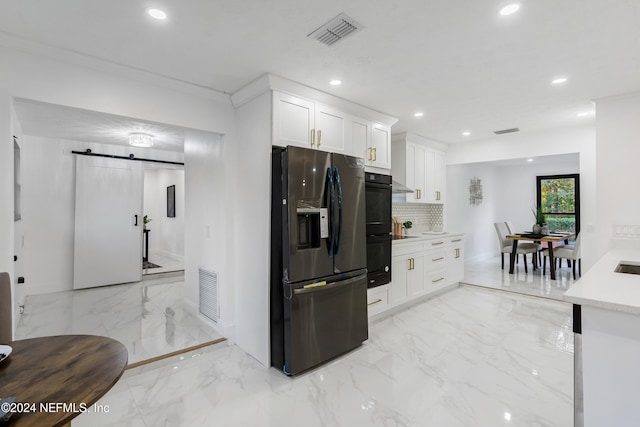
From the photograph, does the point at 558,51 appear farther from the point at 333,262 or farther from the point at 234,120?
the point at 234,120

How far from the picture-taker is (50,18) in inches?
74.0

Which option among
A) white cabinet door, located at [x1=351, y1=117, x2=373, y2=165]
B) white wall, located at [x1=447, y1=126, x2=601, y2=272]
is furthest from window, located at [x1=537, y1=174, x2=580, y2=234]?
white cabinet door, located at [x1=351, y1=117, x2=373, y2=165]

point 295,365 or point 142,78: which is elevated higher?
point 142,78

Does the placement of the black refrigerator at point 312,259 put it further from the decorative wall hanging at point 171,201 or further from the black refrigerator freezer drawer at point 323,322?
the decorative wall hanging at point 171,201

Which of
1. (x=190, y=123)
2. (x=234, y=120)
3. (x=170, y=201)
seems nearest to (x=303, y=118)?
(x=234, y=120)

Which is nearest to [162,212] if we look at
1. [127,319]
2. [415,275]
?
[127,319]

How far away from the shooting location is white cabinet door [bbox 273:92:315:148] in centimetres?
273

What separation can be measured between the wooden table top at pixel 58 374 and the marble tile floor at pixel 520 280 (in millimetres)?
5174

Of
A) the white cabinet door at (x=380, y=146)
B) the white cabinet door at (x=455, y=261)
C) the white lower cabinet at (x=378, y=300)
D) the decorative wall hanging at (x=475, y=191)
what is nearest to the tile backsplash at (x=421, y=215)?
the white cabinet door at (x=455, y=261)

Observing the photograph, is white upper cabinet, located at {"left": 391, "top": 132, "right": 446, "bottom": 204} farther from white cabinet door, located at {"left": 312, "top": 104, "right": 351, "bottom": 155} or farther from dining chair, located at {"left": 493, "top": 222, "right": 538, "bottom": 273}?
dining chair, located at {"left": 493, "top": 222, "right": 538, "bottom": 273}

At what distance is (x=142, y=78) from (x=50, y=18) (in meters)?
0.73

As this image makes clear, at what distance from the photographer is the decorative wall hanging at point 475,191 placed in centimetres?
730

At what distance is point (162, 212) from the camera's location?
27.2 ft

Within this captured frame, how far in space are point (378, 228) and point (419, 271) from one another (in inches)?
45.9
